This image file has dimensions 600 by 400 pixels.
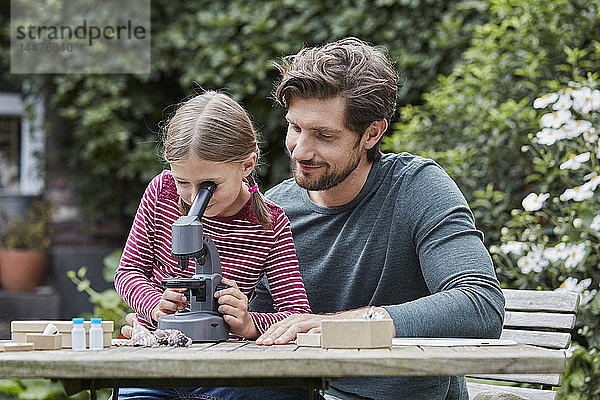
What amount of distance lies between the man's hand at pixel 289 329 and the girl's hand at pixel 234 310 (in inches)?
3.9

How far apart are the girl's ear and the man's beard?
240 mm

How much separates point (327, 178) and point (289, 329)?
61 cm

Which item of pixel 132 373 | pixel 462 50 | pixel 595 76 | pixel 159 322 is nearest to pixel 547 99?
pixel 595 76

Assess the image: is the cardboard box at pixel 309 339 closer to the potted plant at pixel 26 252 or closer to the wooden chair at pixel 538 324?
the wooden chair at pixel 538 324

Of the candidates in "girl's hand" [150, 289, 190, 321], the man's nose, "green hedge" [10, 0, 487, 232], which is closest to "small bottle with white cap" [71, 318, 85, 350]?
"girl's hand" [150, 289, 190, 321]

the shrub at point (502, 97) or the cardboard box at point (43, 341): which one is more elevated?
the shrub at point (502, 97)

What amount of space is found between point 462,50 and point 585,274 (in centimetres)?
167

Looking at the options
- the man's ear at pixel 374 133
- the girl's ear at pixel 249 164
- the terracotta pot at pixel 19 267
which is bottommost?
the terracotta pot at pixel 19 267

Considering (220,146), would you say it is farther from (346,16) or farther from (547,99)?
(346,16)

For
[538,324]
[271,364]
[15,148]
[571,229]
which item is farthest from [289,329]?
[15,148]

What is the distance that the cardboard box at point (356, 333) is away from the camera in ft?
4.44

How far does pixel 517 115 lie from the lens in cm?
346

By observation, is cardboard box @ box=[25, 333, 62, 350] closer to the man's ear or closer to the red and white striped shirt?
the red and white striped shirt

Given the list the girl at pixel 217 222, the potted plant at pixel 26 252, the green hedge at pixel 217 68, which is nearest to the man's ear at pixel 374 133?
the girl at pixel 217 222
